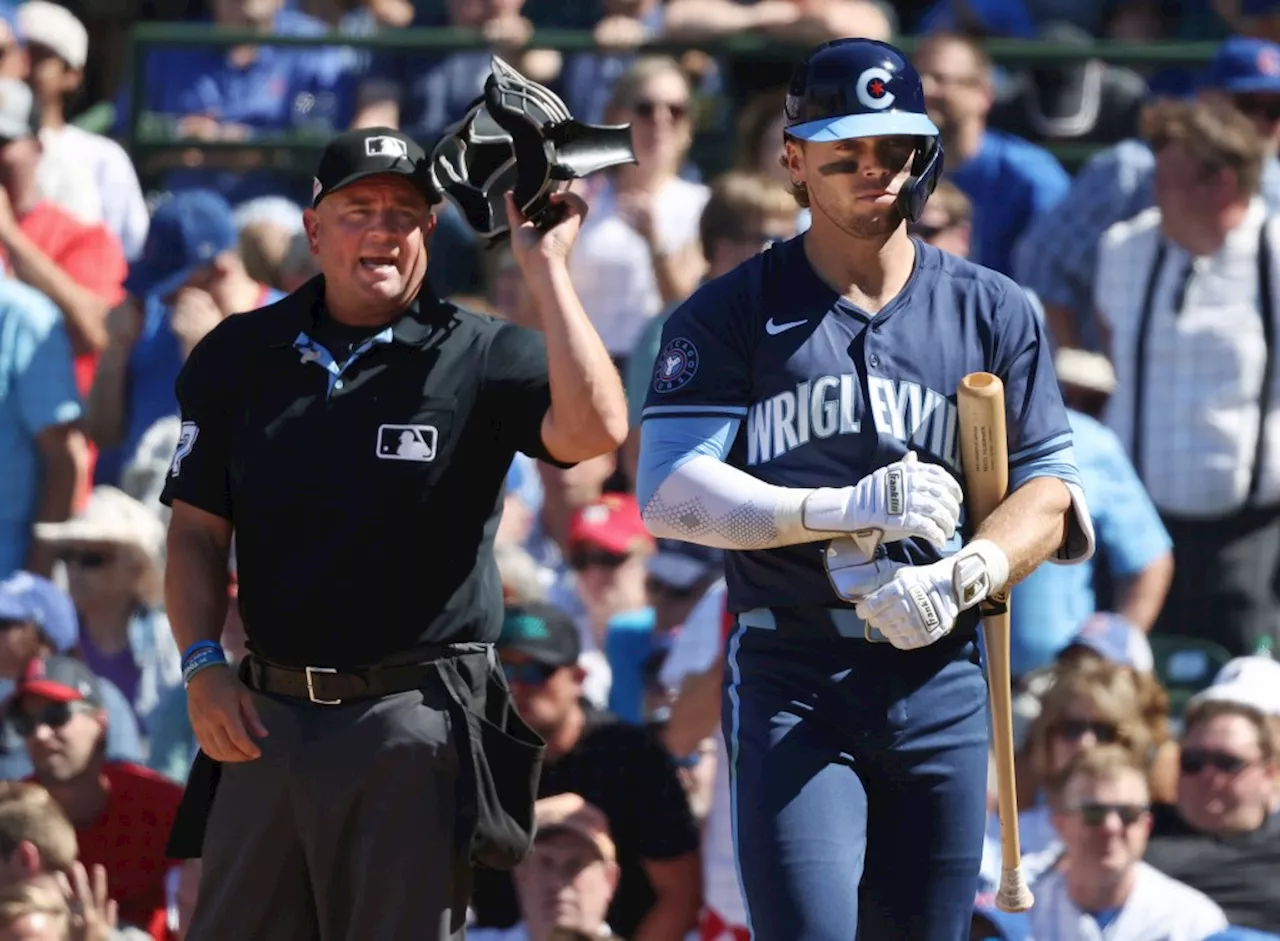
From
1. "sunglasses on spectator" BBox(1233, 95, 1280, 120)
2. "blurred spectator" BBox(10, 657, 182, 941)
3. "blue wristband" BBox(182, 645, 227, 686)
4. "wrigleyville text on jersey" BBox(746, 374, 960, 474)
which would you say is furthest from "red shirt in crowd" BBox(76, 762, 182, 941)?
"sunglasses on spectator" BBox(1233, 95, 1280, 120)

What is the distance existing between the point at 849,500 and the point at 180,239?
17.1 ft

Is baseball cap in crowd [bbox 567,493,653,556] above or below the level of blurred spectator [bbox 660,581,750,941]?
above

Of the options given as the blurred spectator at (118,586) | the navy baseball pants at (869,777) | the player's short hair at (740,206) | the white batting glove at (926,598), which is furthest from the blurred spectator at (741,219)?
the white batting glove at (926,598)

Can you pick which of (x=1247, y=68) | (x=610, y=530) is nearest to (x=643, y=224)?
(x=610, y=530)

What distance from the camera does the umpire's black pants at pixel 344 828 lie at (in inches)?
175

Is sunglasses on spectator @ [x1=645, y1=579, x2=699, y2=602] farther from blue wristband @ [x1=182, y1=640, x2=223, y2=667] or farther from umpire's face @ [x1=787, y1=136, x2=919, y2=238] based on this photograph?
umpire's face @ [x1=787, y1=136, x2=919, y2=238]

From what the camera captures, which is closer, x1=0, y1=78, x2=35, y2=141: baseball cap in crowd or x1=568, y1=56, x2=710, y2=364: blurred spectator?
x1=568, y1=56, x2=710, y2=364: blurred spectator

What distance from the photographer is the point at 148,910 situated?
6.26 m

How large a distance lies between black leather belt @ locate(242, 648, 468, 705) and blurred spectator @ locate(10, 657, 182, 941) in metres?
1.85

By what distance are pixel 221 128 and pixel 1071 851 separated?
16.0 feet

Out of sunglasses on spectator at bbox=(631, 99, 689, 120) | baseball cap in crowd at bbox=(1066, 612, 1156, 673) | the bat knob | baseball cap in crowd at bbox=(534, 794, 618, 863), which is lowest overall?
baseball cap in crowd at bbox=(534, 794, 618, 863)

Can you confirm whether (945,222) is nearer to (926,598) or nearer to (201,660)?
(201,660)

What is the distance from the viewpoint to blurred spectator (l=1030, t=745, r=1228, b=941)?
19.6 feet

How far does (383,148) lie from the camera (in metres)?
4.60
